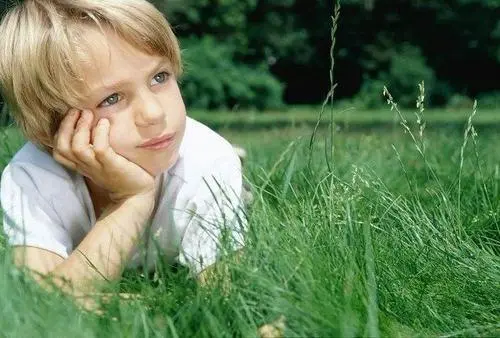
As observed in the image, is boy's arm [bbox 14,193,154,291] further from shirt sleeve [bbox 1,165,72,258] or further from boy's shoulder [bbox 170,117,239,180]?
boy's shoulder [bbox 170,117,239,180]

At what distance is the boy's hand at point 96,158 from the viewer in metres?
2.51

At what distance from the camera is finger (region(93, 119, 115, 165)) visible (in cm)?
249

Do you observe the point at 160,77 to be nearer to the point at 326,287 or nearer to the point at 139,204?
the point at 139,204

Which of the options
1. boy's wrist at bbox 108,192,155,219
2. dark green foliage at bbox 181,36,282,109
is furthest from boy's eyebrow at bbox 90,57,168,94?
dark green foliage at bbox 181,36,282,109

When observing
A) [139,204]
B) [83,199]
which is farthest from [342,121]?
[139,204]

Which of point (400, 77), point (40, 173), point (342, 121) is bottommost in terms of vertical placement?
point (400, 77)

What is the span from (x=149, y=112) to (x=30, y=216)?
0.46 metres

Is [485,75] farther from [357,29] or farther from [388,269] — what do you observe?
[388,269]

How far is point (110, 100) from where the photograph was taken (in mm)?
2533

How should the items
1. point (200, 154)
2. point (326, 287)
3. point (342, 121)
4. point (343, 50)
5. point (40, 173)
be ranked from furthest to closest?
point (343, 50), point (342, 121), point (200, 154), point (40, 173), point (326, 287)

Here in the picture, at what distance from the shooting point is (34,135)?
269 centimetres

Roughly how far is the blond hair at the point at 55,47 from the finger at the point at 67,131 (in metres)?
0.03

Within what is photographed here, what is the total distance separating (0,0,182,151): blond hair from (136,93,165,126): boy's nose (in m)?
0.16

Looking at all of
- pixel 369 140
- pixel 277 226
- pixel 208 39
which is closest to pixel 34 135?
pixel 277 226
